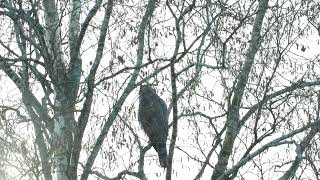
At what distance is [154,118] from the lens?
32.4 feet

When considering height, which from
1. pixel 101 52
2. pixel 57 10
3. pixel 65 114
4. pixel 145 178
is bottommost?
pixel 145 178

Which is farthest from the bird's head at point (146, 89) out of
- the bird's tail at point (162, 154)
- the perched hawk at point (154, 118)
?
the bird's tail at point (162, 154)

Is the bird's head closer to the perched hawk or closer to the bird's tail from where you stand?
the perched hawk

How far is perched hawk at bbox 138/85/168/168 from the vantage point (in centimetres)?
939

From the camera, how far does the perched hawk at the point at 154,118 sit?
9391 millimetres

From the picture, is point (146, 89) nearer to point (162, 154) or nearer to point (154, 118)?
point (154, 118)

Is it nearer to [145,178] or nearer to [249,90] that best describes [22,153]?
[145,178]

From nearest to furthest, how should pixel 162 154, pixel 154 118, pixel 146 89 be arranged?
pixel 162 154
pixel 146 89
pixel 154 118

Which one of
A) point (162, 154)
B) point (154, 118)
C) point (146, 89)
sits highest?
point (146, 89)

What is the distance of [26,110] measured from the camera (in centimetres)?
969

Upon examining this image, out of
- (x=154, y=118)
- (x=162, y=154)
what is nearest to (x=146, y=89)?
(x=154, y=118)

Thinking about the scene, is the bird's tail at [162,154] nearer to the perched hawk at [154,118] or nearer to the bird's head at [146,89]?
the perched hawk at [154,118]

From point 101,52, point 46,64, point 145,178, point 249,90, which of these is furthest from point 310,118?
point 46,64

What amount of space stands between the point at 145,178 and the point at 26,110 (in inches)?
77.2
